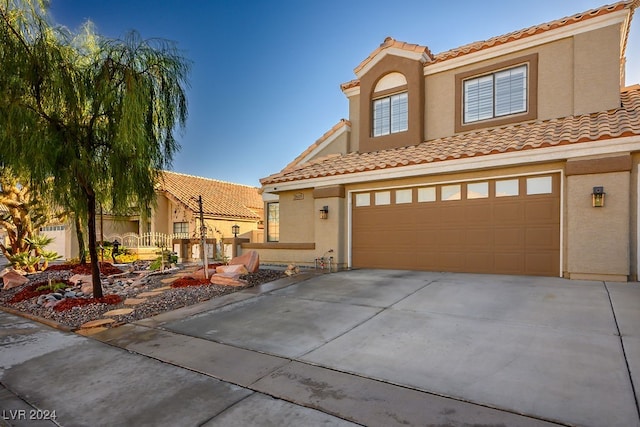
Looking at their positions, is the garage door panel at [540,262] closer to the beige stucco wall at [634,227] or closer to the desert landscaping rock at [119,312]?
the beige stucco wall at [634,227]

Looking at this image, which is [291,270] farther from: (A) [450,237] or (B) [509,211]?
(B) [509,211]

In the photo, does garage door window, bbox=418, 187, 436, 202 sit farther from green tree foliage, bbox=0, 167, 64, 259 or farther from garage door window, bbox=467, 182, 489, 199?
green tree foliage, bbox=0, 167, 64, 259

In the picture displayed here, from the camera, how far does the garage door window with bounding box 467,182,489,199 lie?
9219mm

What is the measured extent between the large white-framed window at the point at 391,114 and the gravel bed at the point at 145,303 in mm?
6379

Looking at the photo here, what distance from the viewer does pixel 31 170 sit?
23.0 ft

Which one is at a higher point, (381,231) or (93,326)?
(381,231)

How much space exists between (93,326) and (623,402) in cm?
763

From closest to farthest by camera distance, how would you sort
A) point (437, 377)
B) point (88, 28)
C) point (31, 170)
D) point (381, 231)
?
1. point (437, 377)
2. point (31, 170)
3. point (88, 28)
4. point (381, 231)

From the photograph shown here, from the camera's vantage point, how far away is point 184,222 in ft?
74.7

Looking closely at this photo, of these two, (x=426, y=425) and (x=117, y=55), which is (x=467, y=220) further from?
(x=117, y=55)

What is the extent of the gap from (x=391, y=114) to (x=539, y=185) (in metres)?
5.62

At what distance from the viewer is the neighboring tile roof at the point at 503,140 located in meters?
7.92

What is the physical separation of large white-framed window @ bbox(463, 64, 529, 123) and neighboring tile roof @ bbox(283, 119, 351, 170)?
4374 mm

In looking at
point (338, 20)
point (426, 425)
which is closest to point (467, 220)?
point (426, 425)
